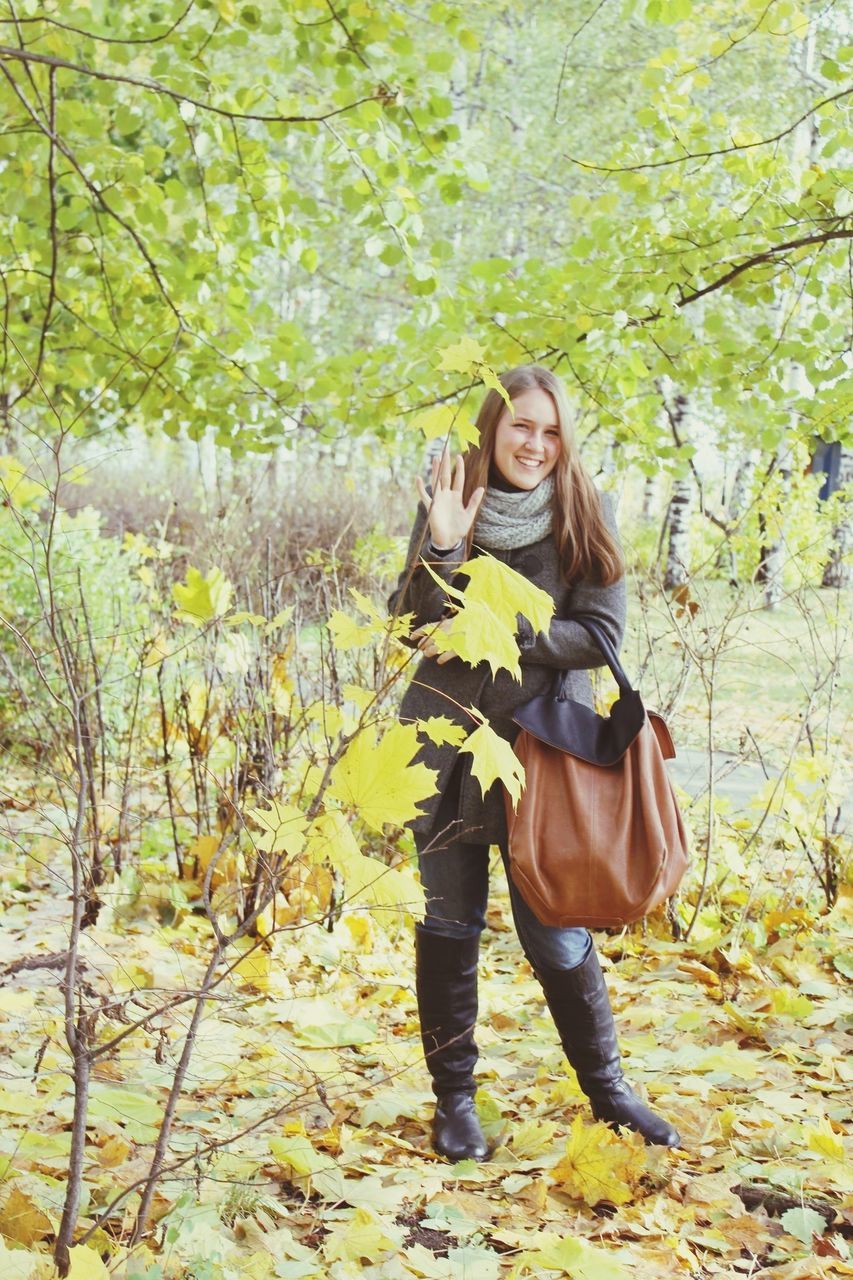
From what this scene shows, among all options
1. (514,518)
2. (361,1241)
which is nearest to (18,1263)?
(361,1241)

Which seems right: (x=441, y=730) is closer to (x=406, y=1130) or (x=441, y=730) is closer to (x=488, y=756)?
(x=488, y=756)

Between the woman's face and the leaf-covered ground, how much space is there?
100cm

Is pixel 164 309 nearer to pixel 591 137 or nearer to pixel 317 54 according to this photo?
pixel 317 54

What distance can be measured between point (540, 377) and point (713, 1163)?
5.21ft

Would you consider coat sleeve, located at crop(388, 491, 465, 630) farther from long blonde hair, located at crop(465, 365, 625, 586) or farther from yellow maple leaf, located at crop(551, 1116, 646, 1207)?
yellow maple leaf, located at crop(551, 1116, 646, 1207)

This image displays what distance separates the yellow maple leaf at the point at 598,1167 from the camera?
1.90 meters

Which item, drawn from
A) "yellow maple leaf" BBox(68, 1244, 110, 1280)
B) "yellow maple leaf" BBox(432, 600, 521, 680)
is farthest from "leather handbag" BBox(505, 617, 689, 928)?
"yellow maple leaf" BBox(68, 1244, 110, 1280)

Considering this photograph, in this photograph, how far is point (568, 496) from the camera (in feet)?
6.77

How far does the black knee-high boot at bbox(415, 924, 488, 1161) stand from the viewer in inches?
83.6

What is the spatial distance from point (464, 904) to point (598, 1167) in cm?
53

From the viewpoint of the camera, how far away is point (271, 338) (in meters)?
3.54

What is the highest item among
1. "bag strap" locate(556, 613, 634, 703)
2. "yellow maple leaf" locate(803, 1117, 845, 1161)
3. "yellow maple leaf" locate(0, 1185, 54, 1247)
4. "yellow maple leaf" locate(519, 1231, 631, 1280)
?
"bag strap" locate(556, 613, 634, 703)

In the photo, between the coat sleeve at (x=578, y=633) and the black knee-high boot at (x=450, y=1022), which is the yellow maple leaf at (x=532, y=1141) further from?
the coat sleeve at (x=578, y=633)

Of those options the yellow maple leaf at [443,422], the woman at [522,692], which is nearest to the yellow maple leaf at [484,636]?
the yellow maple leaf at [443,422]
